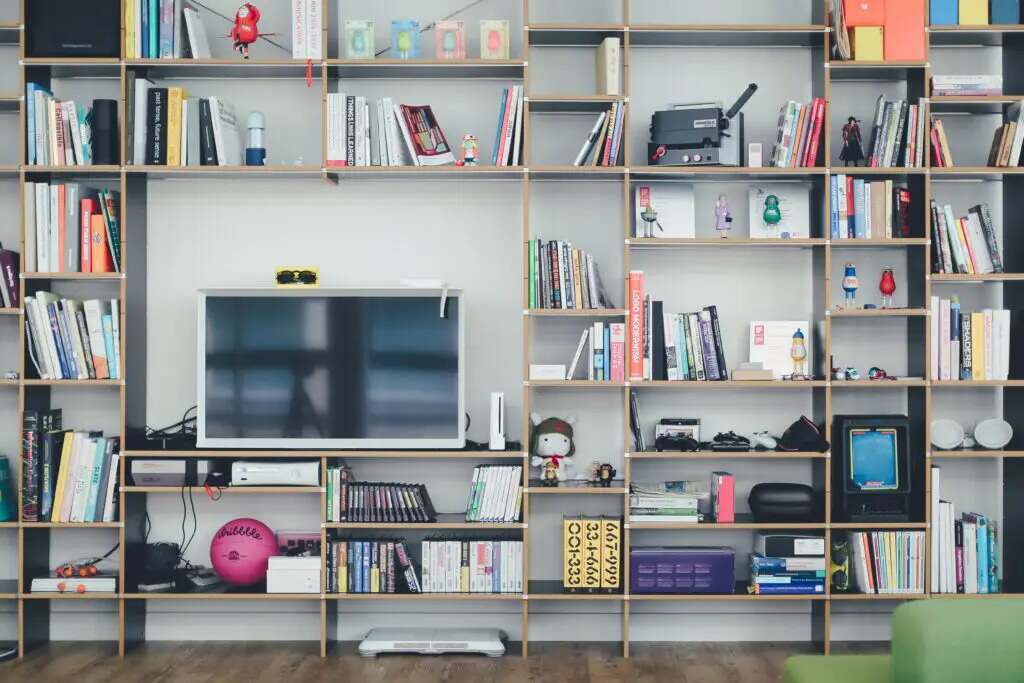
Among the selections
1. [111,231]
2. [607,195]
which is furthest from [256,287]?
[607,195]

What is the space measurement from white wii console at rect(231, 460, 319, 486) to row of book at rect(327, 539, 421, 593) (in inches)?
11.4

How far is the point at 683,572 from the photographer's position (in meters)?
4.00

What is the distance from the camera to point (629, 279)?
4012mm

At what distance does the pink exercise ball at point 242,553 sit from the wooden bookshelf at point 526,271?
0.34 ft

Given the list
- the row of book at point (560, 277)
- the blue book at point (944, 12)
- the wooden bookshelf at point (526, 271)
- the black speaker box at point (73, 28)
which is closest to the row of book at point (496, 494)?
the wooden bookshelf at point (526, 271)

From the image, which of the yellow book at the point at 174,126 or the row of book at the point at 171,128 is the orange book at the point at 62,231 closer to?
the row of book at the point at 171,128

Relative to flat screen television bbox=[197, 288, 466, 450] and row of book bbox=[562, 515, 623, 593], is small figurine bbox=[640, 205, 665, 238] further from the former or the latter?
row of book bbox=[562, 515, 623, 593]

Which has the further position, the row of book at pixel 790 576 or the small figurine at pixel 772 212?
the small figurine at pixel 772 212

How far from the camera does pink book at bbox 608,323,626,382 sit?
13.2 ft

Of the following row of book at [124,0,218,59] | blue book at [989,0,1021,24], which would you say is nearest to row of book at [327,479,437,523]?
row of book at [124,0,218,59]

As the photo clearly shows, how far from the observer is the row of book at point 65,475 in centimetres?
399

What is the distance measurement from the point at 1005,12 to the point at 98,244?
3.82 meters

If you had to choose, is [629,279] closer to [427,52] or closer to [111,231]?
[427,52]

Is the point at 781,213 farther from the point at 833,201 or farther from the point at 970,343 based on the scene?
the point at 970,343
